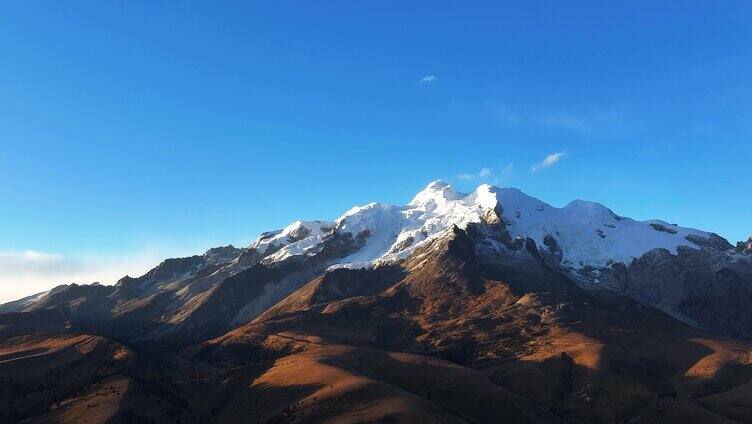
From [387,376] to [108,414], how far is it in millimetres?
86400

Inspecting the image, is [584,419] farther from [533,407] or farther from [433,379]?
[433,379]

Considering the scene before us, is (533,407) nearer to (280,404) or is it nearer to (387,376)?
(387,376)

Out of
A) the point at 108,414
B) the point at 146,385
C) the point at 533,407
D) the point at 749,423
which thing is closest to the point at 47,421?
the point at 108,414

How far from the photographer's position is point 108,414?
463 ft

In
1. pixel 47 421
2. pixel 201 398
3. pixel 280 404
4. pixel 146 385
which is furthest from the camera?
pixel 201 398

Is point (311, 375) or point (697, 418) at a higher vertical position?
point (311, 375)

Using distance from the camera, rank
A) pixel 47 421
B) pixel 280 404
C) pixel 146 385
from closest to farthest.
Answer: pixel 47 421, pixel 280 404, pixel 146 385

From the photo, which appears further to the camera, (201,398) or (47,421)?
(201,398)

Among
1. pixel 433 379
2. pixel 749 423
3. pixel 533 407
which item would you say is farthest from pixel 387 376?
pixel 749 423

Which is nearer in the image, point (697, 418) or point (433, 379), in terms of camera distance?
point (697, 418)

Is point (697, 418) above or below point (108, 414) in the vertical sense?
below

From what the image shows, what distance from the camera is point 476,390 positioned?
186625 millimetres

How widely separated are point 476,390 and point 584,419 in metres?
33.2

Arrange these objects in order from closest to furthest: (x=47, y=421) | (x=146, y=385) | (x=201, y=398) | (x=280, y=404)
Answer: (x=47, y=421) → (x=280, y=404) → (x=146, y=385) → (x=201, y=398)
